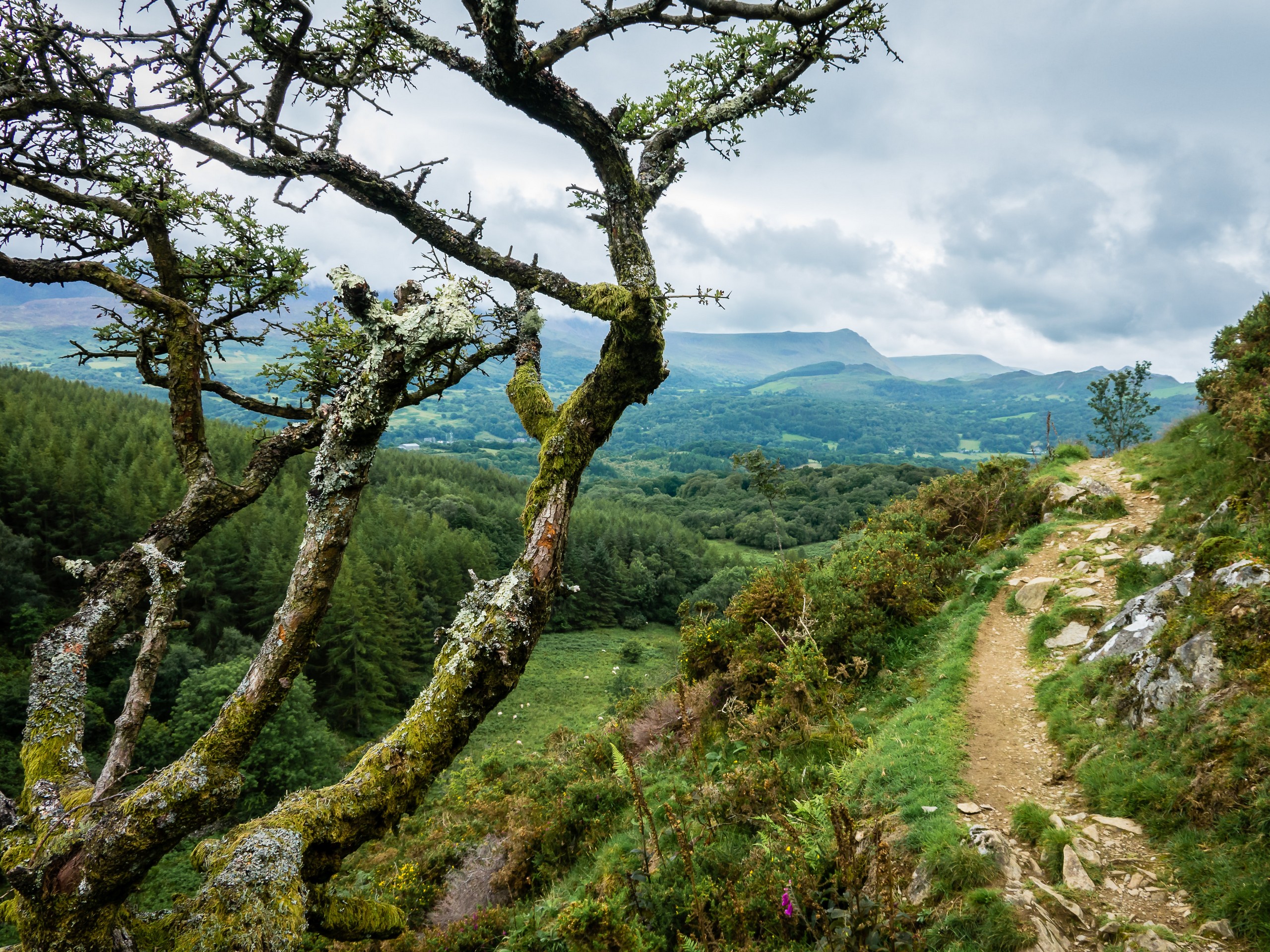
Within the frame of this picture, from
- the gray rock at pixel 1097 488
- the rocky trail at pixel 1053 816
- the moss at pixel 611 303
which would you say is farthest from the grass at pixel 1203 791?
the gray rock at pixel 1097 488

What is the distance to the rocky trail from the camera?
466 centimetres

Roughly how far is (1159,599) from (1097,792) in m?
3.75

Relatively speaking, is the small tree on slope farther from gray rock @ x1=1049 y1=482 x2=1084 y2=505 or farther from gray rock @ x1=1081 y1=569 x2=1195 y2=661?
gray rock @ x1=1081 y1=569 x2=1195 y2=661

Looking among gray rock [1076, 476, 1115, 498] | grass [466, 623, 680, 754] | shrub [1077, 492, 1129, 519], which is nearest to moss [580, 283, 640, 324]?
shrub [1077, 492, 1129, 519]

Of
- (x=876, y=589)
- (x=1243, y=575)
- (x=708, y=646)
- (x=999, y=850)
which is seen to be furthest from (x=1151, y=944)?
(x=708, y=646)

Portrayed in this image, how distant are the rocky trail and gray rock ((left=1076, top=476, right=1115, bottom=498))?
3.09 meters

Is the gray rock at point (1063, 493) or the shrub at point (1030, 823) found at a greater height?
the gray rock at point (1063, 493)

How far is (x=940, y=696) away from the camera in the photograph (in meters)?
9.15

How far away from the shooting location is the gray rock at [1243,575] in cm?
719

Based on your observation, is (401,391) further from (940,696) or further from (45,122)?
(940,696)

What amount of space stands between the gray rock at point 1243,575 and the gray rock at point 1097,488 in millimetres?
8441

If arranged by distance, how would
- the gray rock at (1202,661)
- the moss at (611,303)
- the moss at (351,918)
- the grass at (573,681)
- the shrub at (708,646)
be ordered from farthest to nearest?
the grass at (573,681)
the shrub at (708,646)
the gray rock at (1202,661)
the moss at (611,303)
the moss at (351,918)

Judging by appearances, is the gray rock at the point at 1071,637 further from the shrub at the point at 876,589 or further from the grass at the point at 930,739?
the shrub at the point at 876,589

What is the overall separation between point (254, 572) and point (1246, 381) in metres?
56.5
